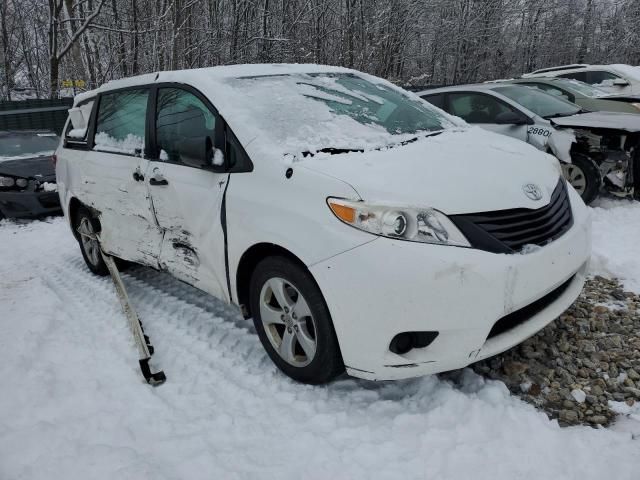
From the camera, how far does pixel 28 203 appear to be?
735cm

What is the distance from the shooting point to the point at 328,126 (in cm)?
287

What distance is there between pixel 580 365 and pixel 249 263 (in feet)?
6.37

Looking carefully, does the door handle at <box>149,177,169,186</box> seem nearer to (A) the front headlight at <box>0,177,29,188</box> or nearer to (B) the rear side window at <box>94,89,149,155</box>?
(B) the rear side window at <box>94,89,149,155</box>

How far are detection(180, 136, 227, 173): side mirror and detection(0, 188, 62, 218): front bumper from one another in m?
5.56

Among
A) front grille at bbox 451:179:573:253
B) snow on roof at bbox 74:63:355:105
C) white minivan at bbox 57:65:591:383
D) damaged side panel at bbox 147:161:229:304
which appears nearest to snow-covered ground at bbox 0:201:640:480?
white minivan at bbox 57:65:591:383

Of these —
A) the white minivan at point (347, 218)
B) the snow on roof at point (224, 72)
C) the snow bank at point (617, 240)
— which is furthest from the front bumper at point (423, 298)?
the snow bank at point (617, 240)

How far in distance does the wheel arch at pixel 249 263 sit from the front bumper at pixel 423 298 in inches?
9.8

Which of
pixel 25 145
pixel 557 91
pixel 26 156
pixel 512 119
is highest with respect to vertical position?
pixel 557 91

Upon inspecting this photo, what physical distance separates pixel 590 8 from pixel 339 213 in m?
37.8

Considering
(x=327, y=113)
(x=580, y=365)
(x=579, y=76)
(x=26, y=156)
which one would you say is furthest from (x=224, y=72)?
(x=579, y=76)

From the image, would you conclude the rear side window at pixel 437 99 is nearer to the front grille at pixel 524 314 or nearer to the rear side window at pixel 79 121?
the rear side window at pixel 79 121

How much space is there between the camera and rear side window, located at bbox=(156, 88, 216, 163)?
3002 millimetres

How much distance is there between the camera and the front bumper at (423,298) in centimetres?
212

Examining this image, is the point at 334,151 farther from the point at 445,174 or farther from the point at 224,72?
the point at 224,72
